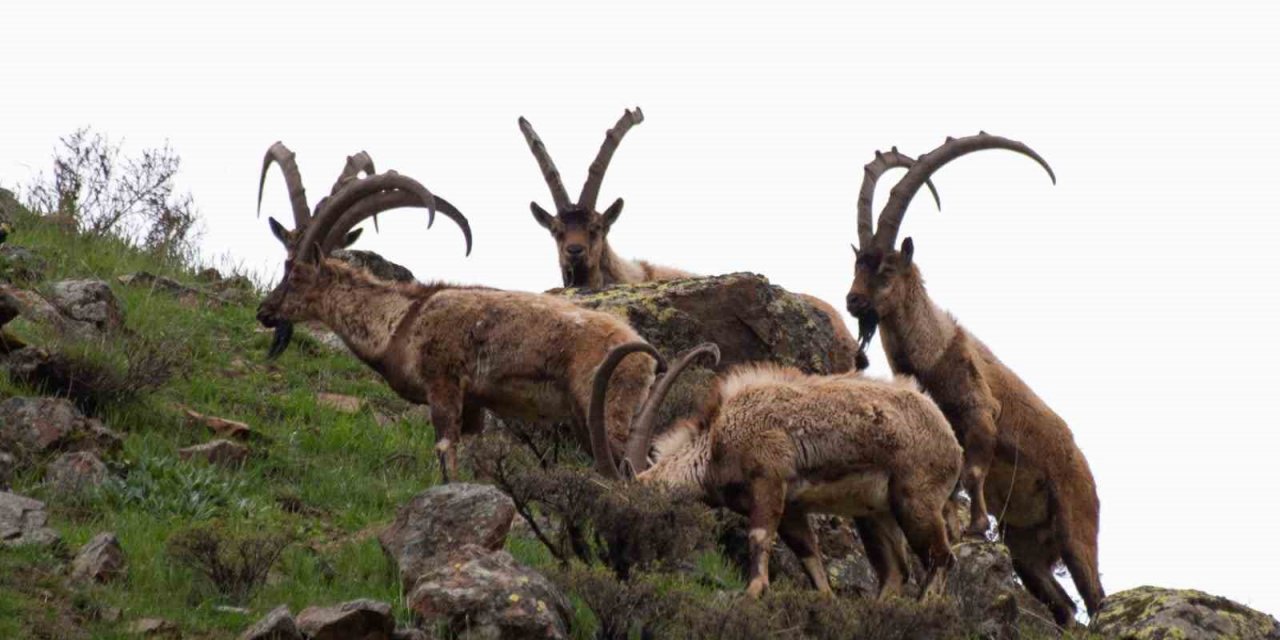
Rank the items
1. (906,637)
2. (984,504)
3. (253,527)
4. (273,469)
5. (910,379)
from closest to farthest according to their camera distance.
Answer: (906,637)
(253,527)
(910,379)
(273,469)
(984,504)

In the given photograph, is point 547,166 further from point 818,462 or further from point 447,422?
point 818,462

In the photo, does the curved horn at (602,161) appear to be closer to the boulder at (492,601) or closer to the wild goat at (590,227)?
the wild goat at (590,227)

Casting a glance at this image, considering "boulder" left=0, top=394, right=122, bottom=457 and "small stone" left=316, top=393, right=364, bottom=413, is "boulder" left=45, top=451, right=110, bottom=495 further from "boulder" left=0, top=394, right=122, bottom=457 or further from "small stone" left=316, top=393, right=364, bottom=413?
"small stone" left=316, top=393, right=364, bottom=413

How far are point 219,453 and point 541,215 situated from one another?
20.3 ft

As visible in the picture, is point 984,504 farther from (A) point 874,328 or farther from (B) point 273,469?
(B) point 273,469

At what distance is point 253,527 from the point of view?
9445 millimetres

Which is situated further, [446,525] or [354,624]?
[446,525]

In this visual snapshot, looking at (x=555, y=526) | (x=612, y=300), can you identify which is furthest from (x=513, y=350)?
(x=612, y=300)

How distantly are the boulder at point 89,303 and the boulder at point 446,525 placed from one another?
4060mm

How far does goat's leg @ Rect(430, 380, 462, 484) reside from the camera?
10469mm

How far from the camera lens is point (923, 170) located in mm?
12734

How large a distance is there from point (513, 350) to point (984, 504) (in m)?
3.13

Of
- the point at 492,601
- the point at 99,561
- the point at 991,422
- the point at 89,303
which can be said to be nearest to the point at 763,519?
the point at 492,601

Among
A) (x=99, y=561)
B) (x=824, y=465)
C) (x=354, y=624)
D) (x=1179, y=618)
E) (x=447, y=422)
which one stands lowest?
(x=1179, y=618)
